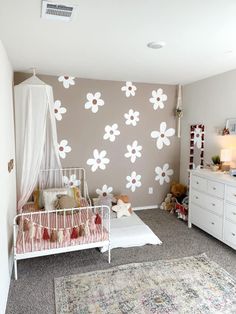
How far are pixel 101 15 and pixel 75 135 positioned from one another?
2.64 m

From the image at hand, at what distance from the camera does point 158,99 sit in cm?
482

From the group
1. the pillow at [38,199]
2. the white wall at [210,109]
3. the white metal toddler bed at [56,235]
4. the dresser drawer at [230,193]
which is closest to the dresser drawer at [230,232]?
the dresser drawer at [230,193]

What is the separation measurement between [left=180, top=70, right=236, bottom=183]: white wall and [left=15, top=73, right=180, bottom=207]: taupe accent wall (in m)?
0.24

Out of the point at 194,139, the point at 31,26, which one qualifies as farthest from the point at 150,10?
the point at 194,139

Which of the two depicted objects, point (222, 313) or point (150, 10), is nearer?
point (150, 10)

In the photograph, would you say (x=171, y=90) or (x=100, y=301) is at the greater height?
(x=171, y=90)

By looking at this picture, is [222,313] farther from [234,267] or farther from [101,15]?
[101,15]

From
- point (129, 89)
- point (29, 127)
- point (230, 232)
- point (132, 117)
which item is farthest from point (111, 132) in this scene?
point (230, 232)

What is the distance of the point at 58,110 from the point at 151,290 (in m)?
3.08

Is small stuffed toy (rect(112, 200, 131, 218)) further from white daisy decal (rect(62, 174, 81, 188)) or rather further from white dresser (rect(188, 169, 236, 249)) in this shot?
white dresser (rect(188, 169, 236, 249))

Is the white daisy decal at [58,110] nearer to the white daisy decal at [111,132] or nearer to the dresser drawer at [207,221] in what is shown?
the white daisy decal at [111,132]

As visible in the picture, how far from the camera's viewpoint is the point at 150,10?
1851 mm

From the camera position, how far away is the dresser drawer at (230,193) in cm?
313

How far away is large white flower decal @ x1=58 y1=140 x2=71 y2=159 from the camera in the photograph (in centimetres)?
434
